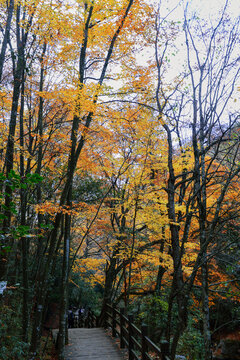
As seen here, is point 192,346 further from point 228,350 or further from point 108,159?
point 108,159

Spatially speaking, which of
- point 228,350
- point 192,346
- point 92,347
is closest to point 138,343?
point 92,347

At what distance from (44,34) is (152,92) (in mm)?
3829

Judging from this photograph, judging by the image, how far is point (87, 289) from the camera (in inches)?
693

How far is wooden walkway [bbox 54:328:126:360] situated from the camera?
22.9ft

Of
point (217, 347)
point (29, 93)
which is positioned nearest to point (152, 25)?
point (29, 93)

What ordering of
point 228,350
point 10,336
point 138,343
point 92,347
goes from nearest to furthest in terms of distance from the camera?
point 138,343 < point 92,347 < point 10,336 < point 228,350

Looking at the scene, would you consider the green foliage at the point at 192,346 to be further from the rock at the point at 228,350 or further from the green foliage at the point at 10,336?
the green foliage at the point at 10,336

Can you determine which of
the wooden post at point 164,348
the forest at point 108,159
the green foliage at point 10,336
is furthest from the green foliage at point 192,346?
the green foliage at point 10,336

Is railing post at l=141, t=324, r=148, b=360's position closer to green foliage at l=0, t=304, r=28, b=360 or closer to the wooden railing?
the wooden railing

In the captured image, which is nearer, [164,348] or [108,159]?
[164,348]

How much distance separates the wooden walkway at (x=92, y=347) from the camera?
6.98 metres

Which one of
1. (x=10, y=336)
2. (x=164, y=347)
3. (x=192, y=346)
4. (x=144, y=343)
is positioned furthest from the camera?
(x=192, y=346)

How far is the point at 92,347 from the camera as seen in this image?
778 centimetres

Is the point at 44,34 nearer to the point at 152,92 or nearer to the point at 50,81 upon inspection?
the point at 50,81
